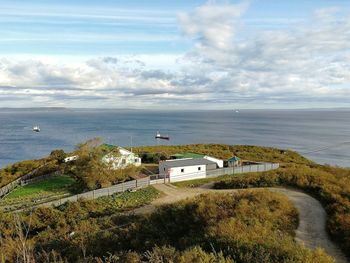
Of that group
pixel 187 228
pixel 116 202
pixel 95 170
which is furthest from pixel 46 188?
pixel 187 228

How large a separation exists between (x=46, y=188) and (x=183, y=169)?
41.6 feet

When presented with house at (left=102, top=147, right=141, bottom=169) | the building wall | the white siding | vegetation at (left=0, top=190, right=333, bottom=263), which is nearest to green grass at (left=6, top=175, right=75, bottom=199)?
house at (left=102, top=147, right=141, bottom=169)

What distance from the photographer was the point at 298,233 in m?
14.9

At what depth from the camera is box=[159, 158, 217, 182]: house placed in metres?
31.9

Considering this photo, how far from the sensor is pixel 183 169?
32.6 meters

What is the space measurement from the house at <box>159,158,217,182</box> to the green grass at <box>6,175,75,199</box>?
897 cm

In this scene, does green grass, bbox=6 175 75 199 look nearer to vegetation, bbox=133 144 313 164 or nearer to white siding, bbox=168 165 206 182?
white siding, bbox=168 165 206 182

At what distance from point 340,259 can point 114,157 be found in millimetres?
24177

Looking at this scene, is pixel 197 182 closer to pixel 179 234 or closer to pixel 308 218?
pixel 308 218

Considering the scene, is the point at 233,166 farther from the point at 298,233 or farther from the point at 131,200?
the point at 298,233

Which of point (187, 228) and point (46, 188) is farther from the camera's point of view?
point (46, 188)

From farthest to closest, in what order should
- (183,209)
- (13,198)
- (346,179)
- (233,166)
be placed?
(233,166)
(13,198)
(346,179)
(183,209)

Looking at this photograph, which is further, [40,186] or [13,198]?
[40,186]

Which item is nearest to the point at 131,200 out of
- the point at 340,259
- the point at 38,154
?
the point at 340,259
